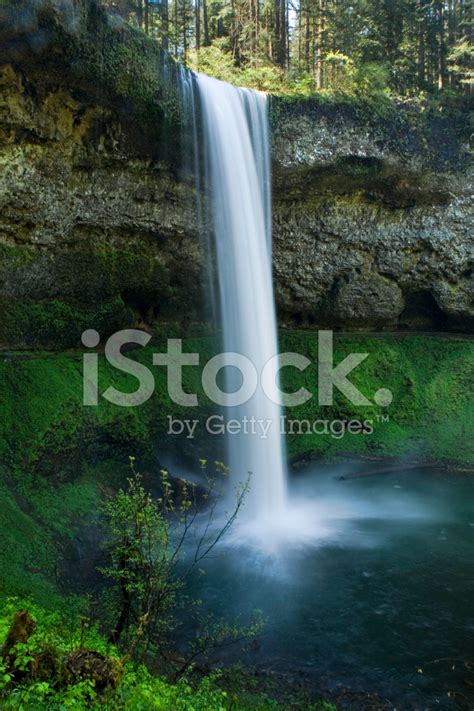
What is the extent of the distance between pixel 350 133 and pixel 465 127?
433 centimetres

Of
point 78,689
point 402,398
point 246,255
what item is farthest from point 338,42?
point 78,689

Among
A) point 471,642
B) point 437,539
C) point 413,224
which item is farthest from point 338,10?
point 471,642

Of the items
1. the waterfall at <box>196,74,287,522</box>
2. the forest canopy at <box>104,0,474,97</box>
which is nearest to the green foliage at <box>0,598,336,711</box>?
the waterfall at <box>196,74,287,522</box>

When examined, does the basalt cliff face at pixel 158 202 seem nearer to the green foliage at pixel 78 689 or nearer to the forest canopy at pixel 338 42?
the forest canopy at pixel 338 42

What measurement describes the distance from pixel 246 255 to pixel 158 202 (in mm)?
2678

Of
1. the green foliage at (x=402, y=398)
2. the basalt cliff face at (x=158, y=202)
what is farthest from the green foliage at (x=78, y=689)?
the green foliage at (x=402, y=398)

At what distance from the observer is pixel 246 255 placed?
15703 millimetres

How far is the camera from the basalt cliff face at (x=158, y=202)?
12188 mm

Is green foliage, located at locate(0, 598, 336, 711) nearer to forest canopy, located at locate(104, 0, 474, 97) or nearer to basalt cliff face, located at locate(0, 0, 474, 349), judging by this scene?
basalt cliff face, located at locate(0, 0, 474, 349)

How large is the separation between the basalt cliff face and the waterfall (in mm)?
777

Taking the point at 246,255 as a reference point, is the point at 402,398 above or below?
below

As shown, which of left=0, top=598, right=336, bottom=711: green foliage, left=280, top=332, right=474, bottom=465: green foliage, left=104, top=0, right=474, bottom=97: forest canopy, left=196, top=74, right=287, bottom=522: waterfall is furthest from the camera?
left=104, top=0, right=474, bottom=97: forest canopy

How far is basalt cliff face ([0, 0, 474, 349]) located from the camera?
1219cm

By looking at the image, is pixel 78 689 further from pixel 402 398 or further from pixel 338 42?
pixel 338 42
